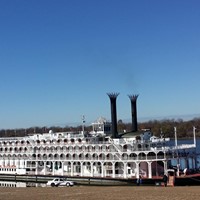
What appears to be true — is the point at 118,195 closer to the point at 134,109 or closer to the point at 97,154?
the point at 97,154

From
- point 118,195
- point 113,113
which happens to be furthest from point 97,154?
point 118,195

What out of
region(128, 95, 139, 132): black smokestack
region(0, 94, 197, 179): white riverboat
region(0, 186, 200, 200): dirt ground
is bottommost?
region(0, 186, 200, 200): dirt ground

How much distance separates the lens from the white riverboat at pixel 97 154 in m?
45.6

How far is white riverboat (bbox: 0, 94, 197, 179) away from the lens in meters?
45.6

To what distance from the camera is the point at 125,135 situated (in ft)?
167

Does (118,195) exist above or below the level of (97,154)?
below

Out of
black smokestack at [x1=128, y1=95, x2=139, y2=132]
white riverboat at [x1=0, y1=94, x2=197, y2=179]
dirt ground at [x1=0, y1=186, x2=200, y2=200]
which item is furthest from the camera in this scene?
black smokestack at [x1=128, y1=95, x2=139, y2=132]

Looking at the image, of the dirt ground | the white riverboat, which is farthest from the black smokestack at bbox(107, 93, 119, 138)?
the dirt ground

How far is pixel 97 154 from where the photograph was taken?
4947 centimetres

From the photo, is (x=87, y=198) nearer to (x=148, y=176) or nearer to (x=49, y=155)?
(x=148, y=176)

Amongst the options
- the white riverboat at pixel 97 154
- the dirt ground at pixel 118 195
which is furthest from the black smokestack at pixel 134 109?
the dirt ground at pixel 118 195

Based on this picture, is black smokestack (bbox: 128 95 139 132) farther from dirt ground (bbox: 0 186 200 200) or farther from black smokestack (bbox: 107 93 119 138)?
dirt ground (bbox: 0 186 200 200)

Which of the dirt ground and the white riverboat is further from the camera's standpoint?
the white riverboat

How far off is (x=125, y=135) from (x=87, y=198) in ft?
96.3
